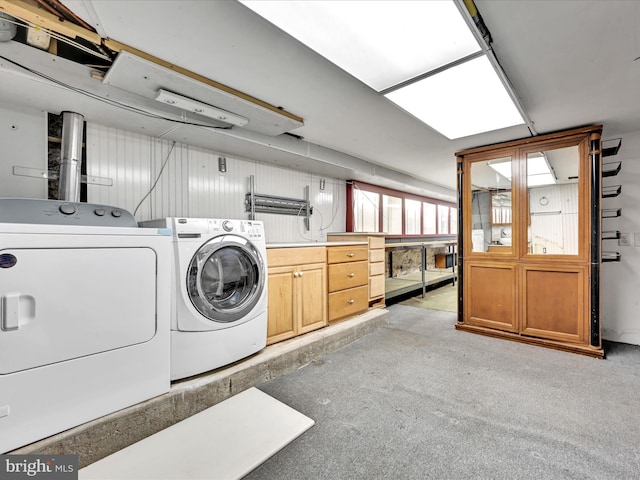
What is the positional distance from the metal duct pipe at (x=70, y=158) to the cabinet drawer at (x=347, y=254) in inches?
84.5

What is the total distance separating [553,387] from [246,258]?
2.43 meters

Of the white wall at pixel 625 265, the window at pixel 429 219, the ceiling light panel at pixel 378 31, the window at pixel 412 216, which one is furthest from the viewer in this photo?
the window at pixel 429 219

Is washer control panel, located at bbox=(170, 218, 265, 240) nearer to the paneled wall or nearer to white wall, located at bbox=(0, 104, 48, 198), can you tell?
the paneled wall

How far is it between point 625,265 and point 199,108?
166 inches

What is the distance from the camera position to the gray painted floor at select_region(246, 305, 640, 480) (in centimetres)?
137

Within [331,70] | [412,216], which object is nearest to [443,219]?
[412,216]

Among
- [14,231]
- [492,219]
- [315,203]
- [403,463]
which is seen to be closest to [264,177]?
[315,203]

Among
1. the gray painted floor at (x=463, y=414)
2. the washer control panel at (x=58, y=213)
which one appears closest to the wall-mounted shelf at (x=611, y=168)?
the gray painted floor at (x=463, y=414)

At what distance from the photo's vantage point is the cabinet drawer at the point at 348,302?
3.08 meters

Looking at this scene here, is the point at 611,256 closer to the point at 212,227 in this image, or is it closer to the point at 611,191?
the point at 611,191

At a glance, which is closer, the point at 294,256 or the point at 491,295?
the point at 294,256

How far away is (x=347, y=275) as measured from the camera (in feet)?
10.7

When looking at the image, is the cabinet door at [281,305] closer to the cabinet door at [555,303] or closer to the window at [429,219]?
the cabinet door at [555,303]

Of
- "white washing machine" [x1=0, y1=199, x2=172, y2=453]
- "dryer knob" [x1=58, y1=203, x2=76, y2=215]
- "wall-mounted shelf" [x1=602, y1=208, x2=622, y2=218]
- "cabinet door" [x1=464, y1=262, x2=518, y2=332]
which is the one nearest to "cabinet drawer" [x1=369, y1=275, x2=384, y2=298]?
"cabinet door" [x1=464, y1=262, x2=518, y2=332]
